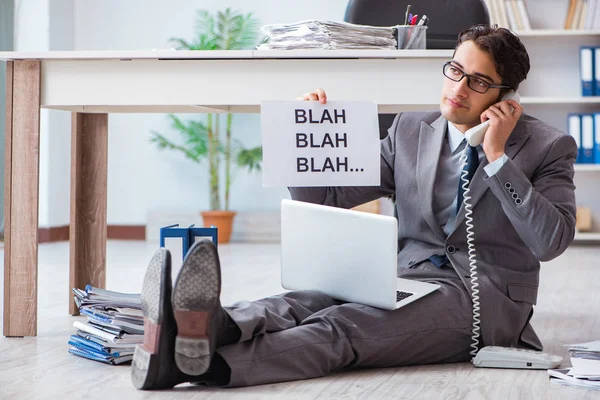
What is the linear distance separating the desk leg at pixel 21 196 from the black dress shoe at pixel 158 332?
2.57 feet

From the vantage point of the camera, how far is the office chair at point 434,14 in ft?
10.2

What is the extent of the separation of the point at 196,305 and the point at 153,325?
0.09 meters

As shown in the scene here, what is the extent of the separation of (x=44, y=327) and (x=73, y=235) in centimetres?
40

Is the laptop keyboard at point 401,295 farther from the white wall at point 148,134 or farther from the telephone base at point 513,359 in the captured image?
the white wall at point 148,134

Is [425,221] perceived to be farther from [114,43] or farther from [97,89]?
[114,43]

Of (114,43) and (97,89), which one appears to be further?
(114,43)

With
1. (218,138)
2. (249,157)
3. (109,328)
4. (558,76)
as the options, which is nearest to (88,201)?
(109,328)

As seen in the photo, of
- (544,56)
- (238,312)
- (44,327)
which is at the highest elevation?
(544,56)

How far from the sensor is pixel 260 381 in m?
1.58

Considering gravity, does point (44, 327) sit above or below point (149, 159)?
below

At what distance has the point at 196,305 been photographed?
143cm

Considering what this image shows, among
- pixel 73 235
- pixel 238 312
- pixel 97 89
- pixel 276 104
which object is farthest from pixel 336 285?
pixel 73 235

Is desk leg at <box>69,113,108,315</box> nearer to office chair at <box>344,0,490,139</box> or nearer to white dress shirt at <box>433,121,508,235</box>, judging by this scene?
office chair at <box>344,0,490,139</box>

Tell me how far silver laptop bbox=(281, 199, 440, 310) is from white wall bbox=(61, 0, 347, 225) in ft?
13.0
